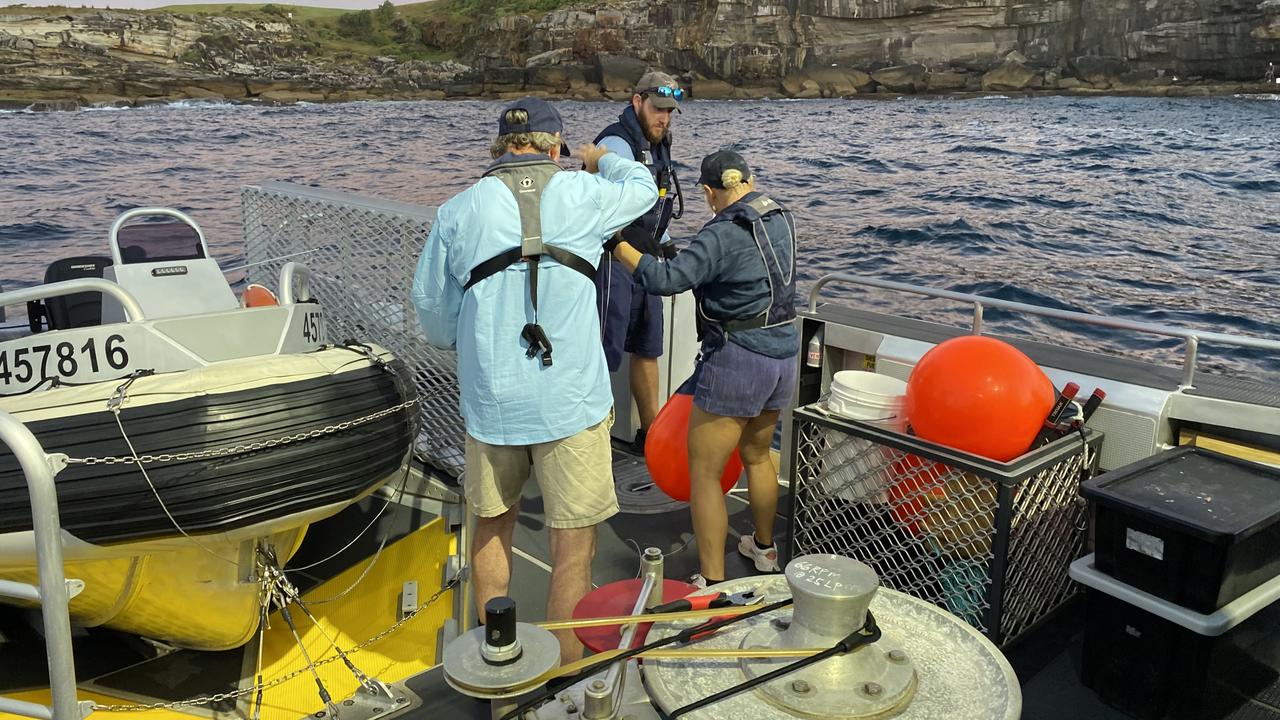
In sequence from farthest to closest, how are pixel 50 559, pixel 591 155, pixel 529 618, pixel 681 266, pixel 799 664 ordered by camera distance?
pixel 529 618 < pixel 591 155 < pixel 681 266 < pixel 50 559 < pixel 799 664

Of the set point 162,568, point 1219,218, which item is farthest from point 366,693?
point 1219,218

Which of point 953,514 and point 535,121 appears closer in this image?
point 535,121

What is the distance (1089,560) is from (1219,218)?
67.3 feet

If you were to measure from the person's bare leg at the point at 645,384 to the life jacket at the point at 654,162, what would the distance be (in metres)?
0.61

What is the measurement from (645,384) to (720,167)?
176 cm

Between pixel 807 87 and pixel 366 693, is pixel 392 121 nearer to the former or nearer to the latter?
pixel 807 87

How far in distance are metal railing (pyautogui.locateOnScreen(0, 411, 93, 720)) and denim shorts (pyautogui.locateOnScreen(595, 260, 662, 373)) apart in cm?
226

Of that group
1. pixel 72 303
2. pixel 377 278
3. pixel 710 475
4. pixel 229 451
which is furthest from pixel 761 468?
pixel 72 303

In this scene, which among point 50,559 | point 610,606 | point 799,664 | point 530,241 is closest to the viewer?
point 799,664

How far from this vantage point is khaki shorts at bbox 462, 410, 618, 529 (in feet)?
8.78

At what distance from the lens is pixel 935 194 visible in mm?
22109

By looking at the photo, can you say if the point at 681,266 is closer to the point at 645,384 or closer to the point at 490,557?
the point at 490,557

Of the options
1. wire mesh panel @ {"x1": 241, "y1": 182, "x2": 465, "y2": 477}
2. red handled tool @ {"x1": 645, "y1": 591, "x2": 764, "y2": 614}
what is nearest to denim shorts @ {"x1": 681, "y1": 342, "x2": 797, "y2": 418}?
red handled tool @ {"x1": 645, "y1": 591, "x2": 764, "y2": 614}

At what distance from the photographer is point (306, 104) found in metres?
78.7
